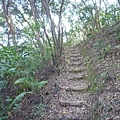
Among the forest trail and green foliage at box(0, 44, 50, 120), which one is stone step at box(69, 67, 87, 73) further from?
green foliage at box(0, 44, 50, 120)

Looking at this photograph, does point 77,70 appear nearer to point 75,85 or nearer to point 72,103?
point 75,85

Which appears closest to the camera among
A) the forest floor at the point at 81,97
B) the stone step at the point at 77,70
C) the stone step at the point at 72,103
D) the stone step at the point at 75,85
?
the forest floor at the point at 81,97

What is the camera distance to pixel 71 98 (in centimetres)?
419

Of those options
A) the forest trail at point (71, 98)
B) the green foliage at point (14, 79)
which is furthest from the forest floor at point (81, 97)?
the green foliage at point (14, 79)

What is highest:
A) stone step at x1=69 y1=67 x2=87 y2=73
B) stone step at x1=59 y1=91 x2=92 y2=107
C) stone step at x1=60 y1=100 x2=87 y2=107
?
stone step at x1=69 y1=67 x2=87 y2=73

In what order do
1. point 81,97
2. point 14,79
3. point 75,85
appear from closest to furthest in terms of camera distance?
point 81,97
point 14,79
point 75,85

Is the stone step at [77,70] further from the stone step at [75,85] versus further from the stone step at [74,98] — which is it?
the stone step at [74,98]

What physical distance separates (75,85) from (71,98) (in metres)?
0.67

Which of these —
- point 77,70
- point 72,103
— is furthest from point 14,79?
point 77,70

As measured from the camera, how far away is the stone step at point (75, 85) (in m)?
4.53

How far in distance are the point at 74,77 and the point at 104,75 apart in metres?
1.21

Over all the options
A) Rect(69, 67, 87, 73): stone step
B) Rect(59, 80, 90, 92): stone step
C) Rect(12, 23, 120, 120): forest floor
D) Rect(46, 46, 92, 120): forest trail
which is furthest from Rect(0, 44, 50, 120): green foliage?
Rect(69, 67, 87, 73): stone step

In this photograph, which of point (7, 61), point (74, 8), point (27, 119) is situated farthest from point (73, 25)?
point (27, 119)

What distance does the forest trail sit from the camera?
11.8 ft
